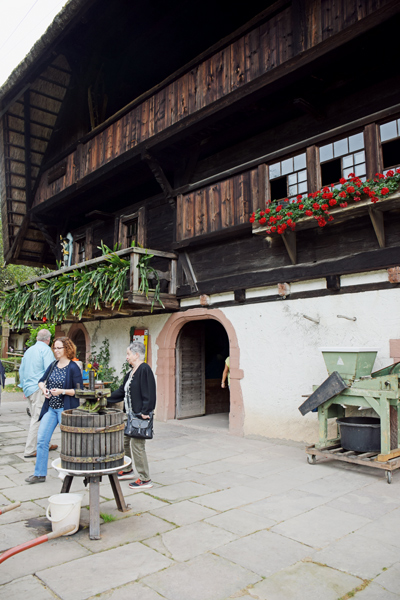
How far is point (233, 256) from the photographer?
8.92 meters

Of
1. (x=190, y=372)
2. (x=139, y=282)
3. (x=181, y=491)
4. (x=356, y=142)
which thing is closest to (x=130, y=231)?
(x=139, y=282)

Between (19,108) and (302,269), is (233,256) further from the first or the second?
(19,108)

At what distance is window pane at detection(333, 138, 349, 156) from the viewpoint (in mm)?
7092

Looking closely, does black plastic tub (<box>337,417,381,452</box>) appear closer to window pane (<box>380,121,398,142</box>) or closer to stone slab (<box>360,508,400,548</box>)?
stone slab (<box>360,508,400,548</box>)

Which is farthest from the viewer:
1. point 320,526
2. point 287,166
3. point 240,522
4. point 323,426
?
point 287,166

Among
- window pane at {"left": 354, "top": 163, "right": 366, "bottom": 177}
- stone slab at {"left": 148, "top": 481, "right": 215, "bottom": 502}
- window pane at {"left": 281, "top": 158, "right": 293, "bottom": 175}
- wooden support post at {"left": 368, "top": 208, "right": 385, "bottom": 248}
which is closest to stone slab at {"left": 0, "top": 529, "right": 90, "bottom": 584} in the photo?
stone slab at {"left": 148, "top": 481, "right": 215, "bottom": 502}

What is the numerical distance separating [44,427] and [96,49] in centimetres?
1123

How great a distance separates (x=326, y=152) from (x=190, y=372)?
581 centimetres

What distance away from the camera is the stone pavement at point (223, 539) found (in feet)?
9.62

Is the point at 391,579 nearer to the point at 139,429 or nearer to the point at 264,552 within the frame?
the point at 264,552

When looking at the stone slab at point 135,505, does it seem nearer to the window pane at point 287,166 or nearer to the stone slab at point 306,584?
the stone slab at point 306,584

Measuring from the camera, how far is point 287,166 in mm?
7980

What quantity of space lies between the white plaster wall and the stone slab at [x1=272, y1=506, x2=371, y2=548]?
286 cm

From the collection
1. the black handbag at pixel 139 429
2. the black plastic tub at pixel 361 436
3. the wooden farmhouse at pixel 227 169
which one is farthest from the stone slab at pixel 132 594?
the wooden farmhouse at pixel 227 169
